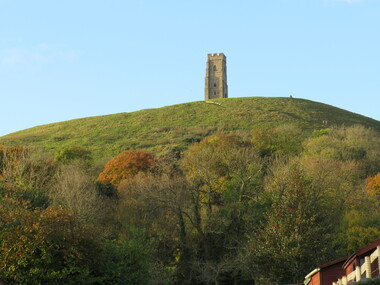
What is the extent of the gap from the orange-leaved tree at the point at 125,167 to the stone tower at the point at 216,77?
3629 inches

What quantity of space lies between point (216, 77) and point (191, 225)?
12054 centimetres

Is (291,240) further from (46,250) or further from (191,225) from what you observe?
(46,250)

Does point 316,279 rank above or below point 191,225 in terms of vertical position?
below

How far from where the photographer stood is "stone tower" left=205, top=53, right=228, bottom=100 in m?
160

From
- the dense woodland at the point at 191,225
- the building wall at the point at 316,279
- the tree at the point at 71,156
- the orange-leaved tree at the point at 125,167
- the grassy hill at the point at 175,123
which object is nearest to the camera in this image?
the dense woodland at the point at 191,225

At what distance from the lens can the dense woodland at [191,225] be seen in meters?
26.5

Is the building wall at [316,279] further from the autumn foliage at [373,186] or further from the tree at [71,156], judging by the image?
the tree at [71,156]

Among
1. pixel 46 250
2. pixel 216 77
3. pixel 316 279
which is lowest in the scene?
pixel 316 279

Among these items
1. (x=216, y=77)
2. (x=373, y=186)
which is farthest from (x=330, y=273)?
(x=216, y=77)

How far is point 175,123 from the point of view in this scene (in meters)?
112

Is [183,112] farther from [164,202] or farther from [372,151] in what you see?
[164,202]

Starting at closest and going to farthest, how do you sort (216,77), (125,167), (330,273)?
(330,273) → (125,167) → (216,77)

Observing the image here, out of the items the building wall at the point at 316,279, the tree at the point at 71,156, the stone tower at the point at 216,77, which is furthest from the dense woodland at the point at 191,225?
the stone tower at the point at 216,77

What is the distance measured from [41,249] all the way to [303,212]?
18.9 m
